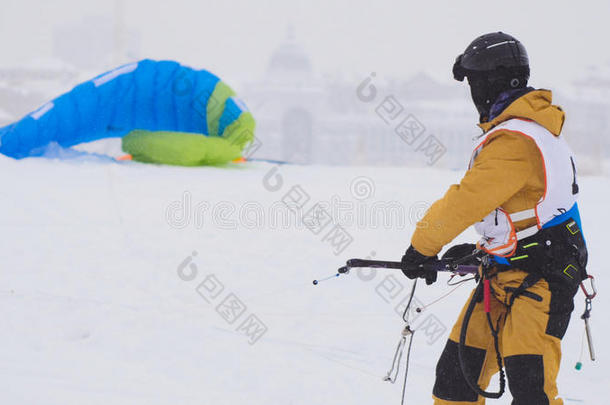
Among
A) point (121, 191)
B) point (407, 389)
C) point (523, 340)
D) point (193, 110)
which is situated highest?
point (193, 110)

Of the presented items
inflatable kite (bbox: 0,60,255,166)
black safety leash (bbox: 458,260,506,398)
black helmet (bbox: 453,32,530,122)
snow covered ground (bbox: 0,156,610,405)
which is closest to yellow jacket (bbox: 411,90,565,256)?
black helmet (bbox: 453,32,530,122)

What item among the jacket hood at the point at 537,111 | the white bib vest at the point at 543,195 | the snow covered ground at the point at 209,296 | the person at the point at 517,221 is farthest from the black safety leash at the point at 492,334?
the snow covered ground at the point at 209,296

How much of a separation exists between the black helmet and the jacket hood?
0.36 ft

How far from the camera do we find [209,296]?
170 inches

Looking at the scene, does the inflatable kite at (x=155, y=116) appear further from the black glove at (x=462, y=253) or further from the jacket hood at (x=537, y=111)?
the jacket hood at (x=537, y=111)

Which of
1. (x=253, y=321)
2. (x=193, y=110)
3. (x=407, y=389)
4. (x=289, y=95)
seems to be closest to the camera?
(x=407, y=389)

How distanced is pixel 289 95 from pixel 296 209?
1670 inches

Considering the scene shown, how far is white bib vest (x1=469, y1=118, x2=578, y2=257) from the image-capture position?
6.18ft

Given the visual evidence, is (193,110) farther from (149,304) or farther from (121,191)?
(149,304)

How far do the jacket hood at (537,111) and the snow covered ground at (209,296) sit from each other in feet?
6.24

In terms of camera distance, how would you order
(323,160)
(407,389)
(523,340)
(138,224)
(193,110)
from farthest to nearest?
(323,160), (193,110), (138,224), (407,389), (523,340)

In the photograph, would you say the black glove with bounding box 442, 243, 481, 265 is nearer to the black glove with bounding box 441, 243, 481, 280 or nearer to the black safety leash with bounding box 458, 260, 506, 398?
the black glove with bounding box 441, 243, 481, 280

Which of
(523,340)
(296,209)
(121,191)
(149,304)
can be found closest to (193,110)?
(121,191)

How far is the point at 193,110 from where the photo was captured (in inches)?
330
